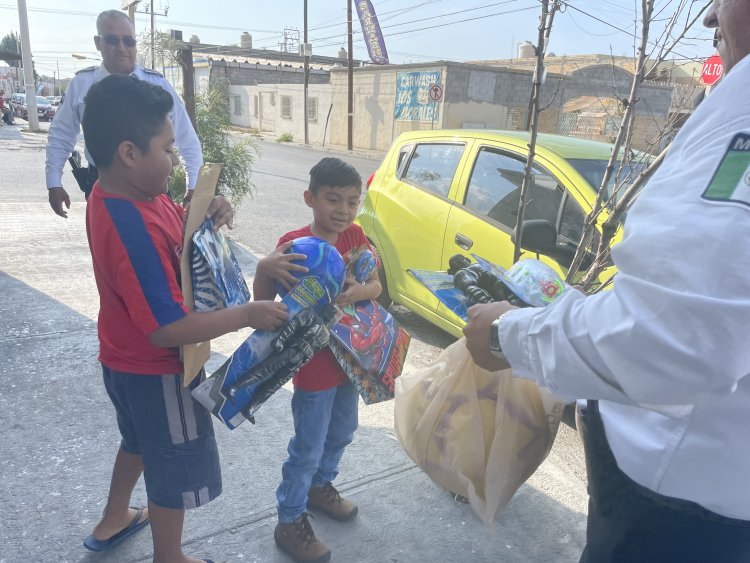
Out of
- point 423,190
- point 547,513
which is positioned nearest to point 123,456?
point 547,513

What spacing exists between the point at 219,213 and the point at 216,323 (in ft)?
1.28

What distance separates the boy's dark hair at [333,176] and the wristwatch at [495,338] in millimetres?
984

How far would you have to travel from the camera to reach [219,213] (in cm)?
180

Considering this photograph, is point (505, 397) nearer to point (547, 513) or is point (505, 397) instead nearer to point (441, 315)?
point (547, 513)

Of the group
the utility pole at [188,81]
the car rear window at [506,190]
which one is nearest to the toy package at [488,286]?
the car rear window at [506,190]

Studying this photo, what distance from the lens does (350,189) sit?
2.03 metres

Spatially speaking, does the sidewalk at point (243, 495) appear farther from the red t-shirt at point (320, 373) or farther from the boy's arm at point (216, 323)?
the boy's arm at point (216, 323)

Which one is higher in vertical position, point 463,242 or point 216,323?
point 216,323

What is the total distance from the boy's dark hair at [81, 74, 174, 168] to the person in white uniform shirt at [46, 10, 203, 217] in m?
1.94

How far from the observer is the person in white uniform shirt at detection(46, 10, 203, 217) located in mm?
3492

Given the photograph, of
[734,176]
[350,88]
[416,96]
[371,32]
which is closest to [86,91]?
[734,176]

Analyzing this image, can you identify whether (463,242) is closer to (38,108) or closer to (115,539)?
(115,539)

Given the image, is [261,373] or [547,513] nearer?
[261,373]

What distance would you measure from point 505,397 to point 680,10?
1.58 metres
